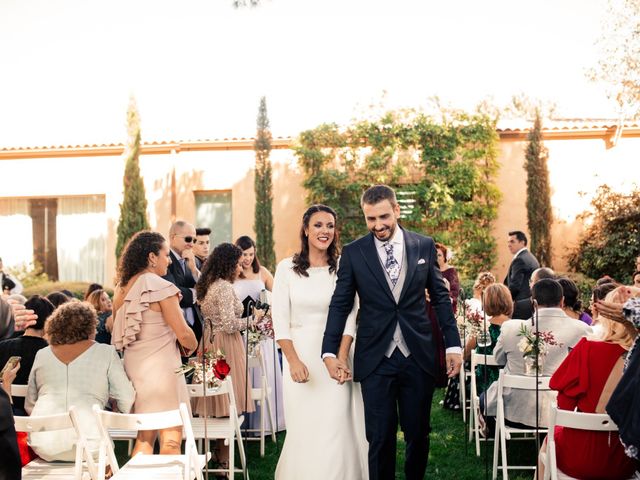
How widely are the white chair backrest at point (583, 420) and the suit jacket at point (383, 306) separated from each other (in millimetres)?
688

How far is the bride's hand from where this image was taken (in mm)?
4441

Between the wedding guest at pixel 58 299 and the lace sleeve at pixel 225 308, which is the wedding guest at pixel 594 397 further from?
the wedding guest at pixel 58 299

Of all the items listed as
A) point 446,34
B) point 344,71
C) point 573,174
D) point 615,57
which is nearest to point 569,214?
point 573,174

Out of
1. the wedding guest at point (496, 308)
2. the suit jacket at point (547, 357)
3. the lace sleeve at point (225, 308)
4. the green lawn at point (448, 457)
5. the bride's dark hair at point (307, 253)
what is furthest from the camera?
the wedding guest at point (496, 308)

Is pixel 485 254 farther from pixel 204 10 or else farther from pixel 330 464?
pixel 330 464

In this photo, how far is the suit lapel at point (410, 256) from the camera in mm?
4312

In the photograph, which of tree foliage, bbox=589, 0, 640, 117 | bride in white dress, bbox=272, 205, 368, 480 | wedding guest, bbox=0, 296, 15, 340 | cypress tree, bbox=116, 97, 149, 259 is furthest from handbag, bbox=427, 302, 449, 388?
cypress tree, bbox=116, 97, 149, 259

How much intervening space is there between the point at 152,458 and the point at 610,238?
12830 millimetres

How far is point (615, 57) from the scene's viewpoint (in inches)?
624

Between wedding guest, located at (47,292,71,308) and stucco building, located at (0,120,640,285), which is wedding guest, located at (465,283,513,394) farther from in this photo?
stucco building, located at (0,120,640,285)

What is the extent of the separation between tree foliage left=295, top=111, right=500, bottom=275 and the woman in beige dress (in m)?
12.3

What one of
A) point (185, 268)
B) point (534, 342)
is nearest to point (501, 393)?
point (534, 342)

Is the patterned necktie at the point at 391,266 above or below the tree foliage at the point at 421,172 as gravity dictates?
below

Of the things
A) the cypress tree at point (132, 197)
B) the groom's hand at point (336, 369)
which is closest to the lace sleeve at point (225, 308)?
the groom's hand at point (336, 369)
